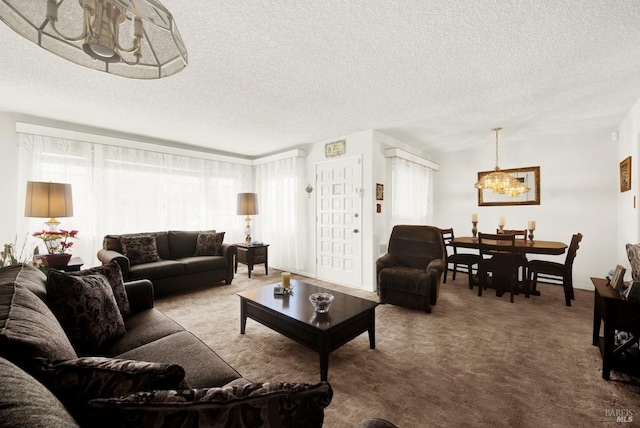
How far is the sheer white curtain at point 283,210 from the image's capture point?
5039mm

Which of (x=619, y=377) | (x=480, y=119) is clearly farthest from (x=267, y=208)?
(x=619, y=377)

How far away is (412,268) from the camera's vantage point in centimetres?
351

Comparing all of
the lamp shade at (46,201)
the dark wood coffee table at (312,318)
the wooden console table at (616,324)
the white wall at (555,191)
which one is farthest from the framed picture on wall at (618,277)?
the lamp shade at (46,201)

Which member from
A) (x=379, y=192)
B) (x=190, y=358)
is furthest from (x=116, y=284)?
(x=379, y=192)

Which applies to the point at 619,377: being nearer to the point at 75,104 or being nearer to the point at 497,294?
the point at 497,294

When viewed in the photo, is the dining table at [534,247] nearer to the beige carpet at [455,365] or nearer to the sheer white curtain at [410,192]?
the beige carpet at [455,365]

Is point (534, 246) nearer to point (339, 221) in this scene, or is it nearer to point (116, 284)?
point (339, 221)

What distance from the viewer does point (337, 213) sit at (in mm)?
4559

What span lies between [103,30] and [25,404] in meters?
1.17

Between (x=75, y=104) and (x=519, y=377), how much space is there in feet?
16.9

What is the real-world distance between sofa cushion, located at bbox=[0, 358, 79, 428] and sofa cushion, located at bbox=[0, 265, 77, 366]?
0.64ft

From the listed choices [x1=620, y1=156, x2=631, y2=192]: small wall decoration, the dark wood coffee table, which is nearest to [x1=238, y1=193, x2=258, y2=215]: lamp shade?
the dark wood coffee table

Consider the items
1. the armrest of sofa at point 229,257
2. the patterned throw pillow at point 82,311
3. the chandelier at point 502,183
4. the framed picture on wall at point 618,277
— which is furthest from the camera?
the armrest of sofa at point 229,257

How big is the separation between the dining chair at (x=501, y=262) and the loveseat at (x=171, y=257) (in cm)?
383
